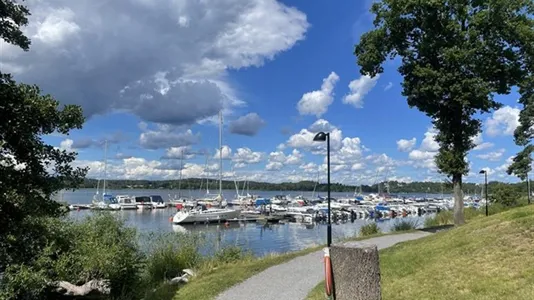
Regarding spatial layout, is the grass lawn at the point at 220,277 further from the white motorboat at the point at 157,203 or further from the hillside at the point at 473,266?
the white motorboat at the point at 157,203

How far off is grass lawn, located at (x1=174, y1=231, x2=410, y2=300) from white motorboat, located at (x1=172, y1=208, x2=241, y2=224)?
41.7 m

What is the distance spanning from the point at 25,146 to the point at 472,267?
29.7 ft

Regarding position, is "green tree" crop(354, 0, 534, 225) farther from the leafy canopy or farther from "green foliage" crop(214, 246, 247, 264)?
"green foliage" crop(214, 246, 247, 264)

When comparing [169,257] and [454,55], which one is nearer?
[169,257]

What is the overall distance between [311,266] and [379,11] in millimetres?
14441

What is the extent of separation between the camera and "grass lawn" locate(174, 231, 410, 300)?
12.5m

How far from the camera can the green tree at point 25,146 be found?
751 cm

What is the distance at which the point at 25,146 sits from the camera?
772 cm

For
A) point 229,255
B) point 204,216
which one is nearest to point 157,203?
point 204,216

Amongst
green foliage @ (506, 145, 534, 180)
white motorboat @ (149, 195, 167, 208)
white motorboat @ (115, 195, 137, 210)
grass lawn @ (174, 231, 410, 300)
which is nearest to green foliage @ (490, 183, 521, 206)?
green foliage @ (506, 145, 534, 180)

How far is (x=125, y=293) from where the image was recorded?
1509 centimetres

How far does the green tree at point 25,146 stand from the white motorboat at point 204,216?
166 feet

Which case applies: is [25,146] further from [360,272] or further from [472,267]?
[472,267]

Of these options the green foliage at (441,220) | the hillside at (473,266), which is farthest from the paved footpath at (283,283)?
the green foliage at (441,220)
